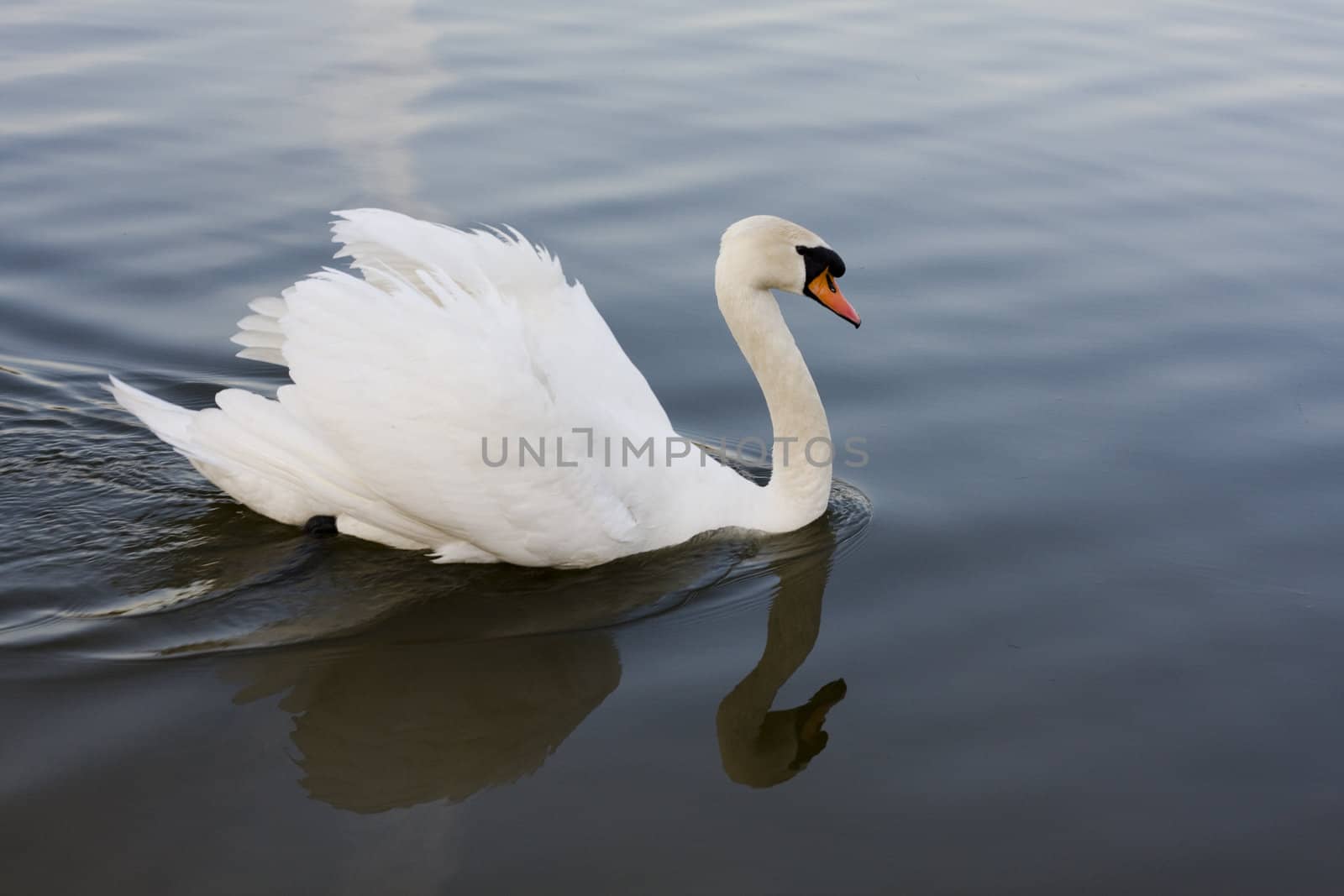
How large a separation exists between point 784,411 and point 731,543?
69 centimetres

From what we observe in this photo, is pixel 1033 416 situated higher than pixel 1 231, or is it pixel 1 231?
pixel 1 231

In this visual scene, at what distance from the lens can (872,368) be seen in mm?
7316

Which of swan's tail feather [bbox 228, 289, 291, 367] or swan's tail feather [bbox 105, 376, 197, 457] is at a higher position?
swan's tail feather [bbox 228, 289, 291, 367]

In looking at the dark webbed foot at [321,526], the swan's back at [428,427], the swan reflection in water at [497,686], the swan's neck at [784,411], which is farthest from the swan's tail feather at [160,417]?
the swan's neck at [784,411]

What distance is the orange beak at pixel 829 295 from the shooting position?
20.2 ft

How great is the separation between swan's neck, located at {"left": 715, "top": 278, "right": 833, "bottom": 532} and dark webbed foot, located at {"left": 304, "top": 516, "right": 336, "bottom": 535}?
1730mm

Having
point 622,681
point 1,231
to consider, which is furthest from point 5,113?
point 622,681

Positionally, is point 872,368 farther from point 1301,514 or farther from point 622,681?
point 622,681

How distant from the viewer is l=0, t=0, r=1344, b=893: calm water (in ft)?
13.6

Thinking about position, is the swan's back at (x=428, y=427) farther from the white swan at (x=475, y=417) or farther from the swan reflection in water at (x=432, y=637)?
the swan reflection in water at (x=432, y=637)

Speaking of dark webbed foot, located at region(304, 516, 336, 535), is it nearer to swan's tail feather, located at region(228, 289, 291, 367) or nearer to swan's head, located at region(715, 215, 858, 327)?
swan's tail feather, located at region(228, 289, 291, 367)

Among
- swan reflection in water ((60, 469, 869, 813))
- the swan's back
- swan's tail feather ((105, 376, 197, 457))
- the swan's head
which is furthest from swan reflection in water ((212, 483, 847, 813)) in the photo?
the swan's head

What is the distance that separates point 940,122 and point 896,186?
1.55 metres

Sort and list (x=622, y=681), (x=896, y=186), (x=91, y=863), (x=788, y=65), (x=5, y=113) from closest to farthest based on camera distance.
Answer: (x=91, y=863)
(x=622, y=681)
(x=896, y=186)
(x=5, y=113)
(x=788, y=65)
